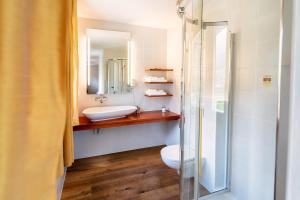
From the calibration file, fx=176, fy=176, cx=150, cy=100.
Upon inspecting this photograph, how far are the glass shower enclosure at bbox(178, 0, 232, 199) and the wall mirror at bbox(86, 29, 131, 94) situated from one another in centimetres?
144

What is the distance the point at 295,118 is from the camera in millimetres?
735

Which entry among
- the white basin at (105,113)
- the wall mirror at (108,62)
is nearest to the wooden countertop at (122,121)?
the white basin at (105,113)

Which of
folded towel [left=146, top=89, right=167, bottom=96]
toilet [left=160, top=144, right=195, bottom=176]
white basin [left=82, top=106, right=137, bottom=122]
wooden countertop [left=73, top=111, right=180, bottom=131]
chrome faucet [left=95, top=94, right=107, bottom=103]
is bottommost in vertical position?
toilet [left=160, top=144, right=195, bottom=176]

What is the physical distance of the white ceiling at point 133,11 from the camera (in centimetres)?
236

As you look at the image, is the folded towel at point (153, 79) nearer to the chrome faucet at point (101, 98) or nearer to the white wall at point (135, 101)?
the white wall at point (135, 101)

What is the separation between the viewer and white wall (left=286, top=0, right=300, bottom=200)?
725 millimetres

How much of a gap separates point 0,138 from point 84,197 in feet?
6.55

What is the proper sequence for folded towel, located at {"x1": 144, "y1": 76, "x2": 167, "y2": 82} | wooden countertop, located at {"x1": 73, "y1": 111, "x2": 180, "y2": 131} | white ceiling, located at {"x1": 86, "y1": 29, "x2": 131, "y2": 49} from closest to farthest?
wooden countertop, located at {"x1": 73, "y1": 111, "x2": 180, "y2": 131} < white ceiling, located at {"x1": 86, "y1": 29, "x2": 131, "y2": 49} < folded towel, located at {"x1": 144, "y1": 76, "x2": 167, "y2": 82}

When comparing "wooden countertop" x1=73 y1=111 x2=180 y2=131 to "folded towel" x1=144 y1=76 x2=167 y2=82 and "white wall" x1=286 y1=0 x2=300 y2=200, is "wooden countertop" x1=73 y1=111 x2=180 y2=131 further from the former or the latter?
"white wall" x1=286 y1=0 x2=300 y2=200

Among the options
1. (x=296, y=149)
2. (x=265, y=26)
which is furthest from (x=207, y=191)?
(x=265, y=26)

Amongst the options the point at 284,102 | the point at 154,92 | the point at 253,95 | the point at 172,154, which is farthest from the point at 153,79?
the point at 284,102

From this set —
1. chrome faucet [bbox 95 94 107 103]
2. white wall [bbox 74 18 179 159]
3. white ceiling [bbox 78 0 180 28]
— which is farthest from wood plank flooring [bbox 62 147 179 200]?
white ceiling [bbox 78 0 180 28]

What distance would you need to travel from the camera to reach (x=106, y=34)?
311 cm

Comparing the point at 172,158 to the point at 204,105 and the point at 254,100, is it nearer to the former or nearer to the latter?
the point at 204,105
